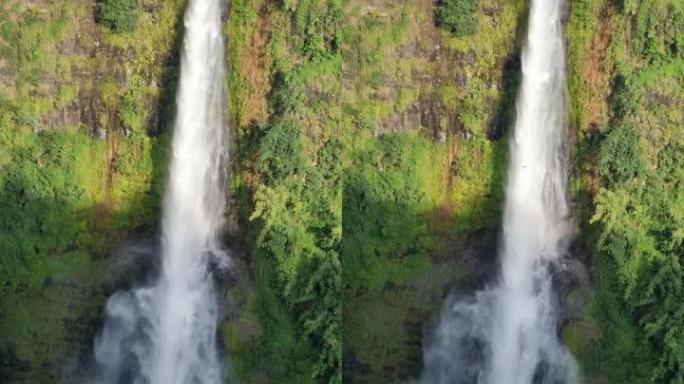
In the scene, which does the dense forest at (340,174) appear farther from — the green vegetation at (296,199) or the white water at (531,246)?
the white water at (531,246)

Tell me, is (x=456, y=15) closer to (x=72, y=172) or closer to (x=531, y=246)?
(x=531, y=246)

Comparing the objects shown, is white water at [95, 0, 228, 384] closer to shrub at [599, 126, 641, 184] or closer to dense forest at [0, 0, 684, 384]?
dense forest at [0, 0, 684, 384]

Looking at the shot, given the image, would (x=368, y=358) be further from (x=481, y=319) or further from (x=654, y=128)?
(x=654, y=128)

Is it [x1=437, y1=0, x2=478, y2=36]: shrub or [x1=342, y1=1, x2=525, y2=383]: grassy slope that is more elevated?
[x1=437, y1=0, x2=478, y2=36]: shrub

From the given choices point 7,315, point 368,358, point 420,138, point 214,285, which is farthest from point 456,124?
point 7,315

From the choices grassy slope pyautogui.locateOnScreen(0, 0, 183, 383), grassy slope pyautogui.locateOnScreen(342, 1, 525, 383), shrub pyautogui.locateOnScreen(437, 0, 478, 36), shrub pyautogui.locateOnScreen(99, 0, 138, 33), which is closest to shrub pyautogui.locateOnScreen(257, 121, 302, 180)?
grassy slope pyautogui.locateOnScreen(342, 1, 525, 383)

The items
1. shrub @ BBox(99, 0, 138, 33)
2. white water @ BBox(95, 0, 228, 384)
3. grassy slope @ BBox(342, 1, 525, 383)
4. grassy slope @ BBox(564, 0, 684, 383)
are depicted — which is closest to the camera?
grassy slope @ BBox(342, 1, 525, 383)

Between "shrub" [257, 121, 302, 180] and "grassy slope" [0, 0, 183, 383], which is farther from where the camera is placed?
"grassy slope" [0, 0, 183, 383]

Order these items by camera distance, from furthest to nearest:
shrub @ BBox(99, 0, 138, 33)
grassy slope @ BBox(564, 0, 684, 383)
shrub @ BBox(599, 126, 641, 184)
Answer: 1. shrub @ BBox(99, 0, 138, 33)
2. shrub @ BBox(599, 126, 641, 184)
3. grassy slope @ BBox(564, 0, 684, 383)
